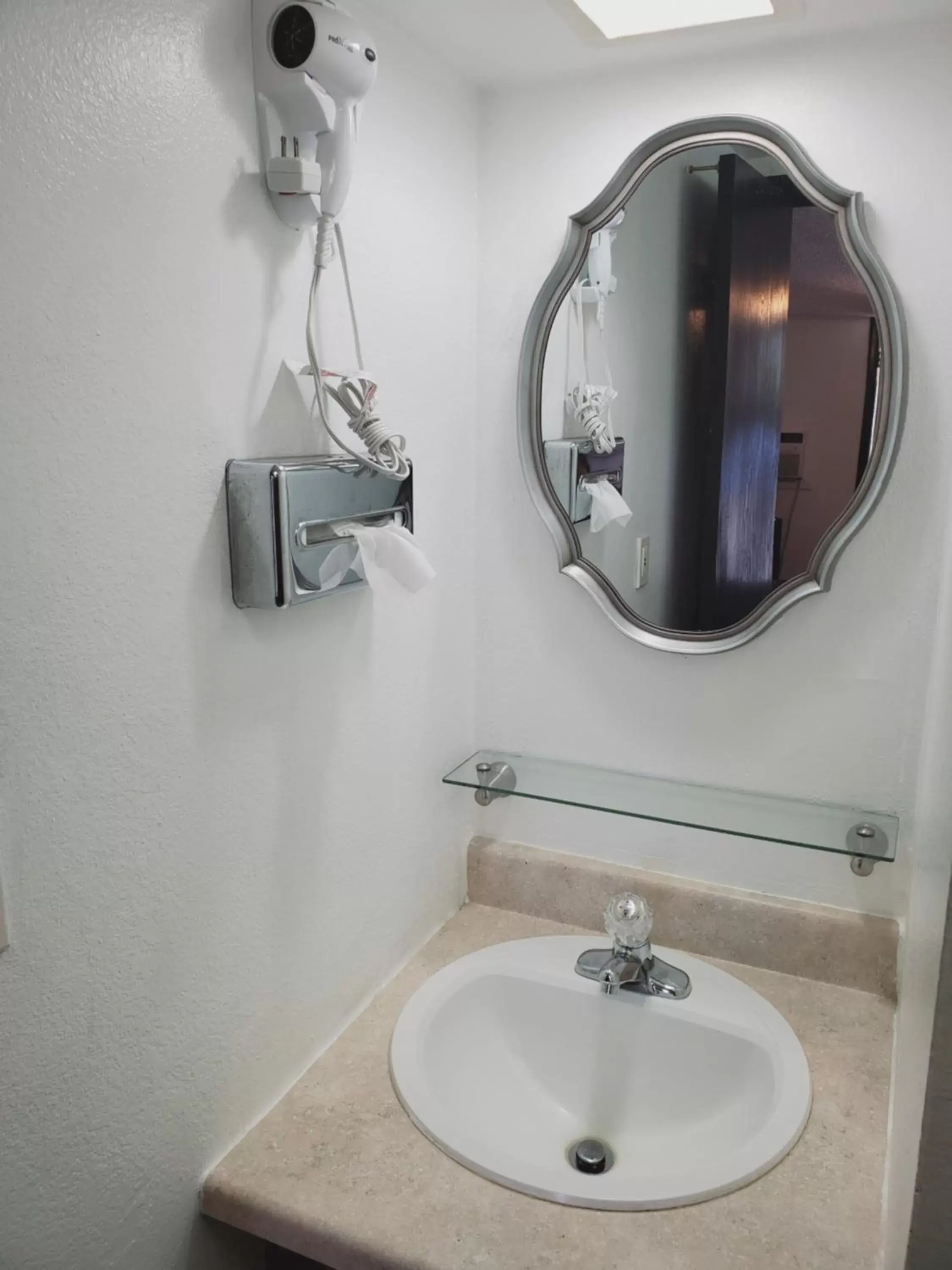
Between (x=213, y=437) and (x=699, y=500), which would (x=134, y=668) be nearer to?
(x=213, y=437)

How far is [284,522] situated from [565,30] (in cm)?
67

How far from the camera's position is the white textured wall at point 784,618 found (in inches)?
41.0

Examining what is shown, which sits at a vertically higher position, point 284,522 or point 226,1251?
point 284,522

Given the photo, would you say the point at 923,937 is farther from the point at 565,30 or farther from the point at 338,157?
the point at 565,30

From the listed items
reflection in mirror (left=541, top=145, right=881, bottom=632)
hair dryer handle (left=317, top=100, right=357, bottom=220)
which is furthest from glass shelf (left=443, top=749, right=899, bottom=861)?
hair dryer handle (left=317, top=100, right=357, bottom=220)

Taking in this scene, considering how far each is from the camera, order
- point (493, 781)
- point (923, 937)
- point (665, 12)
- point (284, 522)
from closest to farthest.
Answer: point (923, 937) → point (284, 522) → point (665, 12) → point (493, 781)

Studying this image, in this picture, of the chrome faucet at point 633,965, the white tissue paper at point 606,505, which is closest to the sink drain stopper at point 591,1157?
the chrome faucet at point 633,965

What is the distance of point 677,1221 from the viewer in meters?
0.84

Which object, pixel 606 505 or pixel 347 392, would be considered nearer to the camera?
pixel 347 392

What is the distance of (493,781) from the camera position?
1.31 meters

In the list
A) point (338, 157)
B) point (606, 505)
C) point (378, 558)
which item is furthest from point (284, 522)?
point (606, 505)

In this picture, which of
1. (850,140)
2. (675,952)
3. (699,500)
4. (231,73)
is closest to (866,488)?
(699,500)

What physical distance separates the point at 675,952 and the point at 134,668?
859 mm

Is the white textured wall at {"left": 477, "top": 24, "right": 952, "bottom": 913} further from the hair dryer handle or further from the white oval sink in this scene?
the hair dryer handle
